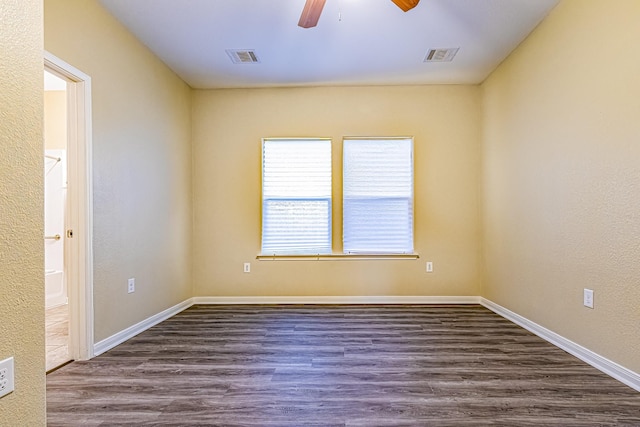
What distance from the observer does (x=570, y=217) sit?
103 inches

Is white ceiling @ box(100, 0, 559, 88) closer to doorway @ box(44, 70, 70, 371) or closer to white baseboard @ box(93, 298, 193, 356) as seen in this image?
doorway @ box(44, 70, 70, 371)

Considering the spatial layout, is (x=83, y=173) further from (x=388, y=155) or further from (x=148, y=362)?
(x=388, y=155)

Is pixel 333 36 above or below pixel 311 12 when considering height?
above

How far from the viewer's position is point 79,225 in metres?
2.53

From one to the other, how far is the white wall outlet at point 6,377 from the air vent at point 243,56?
120 inches

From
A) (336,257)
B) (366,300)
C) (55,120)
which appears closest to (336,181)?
(336,257)

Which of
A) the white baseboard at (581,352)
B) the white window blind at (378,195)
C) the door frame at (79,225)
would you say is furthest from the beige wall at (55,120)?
the white baseboard at (581,352)

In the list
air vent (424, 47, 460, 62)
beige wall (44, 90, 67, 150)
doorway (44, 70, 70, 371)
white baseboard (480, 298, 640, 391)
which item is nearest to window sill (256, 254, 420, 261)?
white baseboard (480, 298, 640, 391)

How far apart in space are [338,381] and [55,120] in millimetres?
4723

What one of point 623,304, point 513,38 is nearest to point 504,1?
point 513,38

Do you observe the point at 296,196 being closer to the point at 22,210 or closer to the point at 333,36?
the point at 333,36

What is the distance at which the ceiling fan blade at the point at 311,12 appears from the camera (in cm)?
220

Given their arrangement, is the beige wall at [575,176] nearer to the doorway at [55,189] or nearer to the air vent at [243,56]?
the air vent at [243,56]

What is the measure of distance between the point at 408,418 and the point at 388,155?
3.08 m
